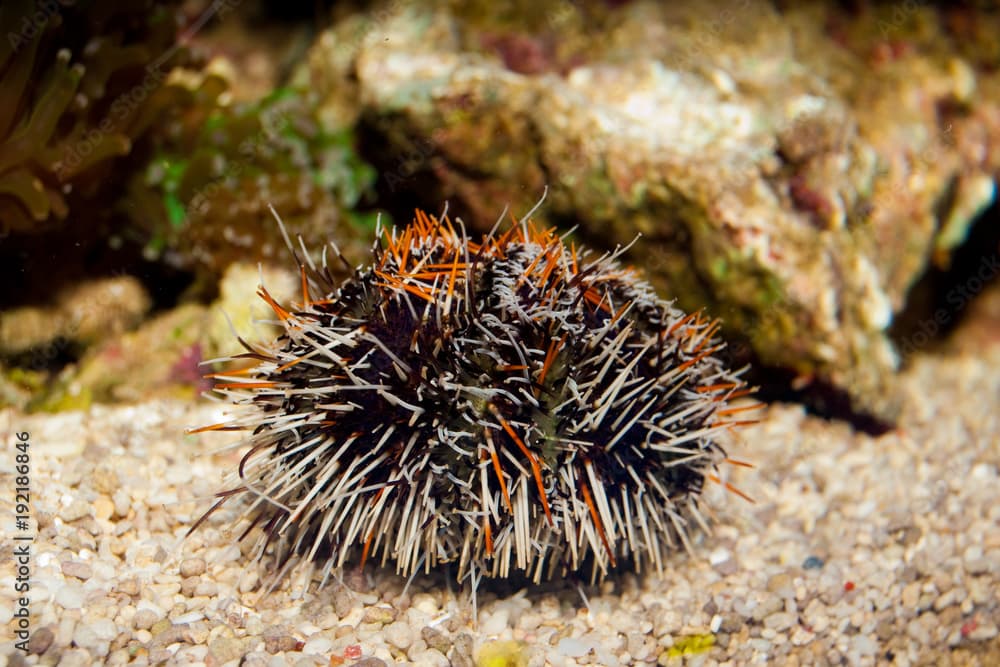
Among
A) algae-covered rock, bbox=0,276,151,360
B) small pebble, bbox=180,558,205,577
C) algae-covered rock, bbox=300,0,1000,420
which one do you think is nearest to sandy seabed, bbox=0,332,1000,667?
small pebble, bbox=180,558,205,577

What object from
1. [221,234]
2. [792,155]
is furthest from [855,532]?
[221,234]

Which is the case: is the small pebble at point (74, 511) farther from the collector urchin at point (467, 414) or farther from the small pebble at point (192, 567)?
the collector urchin at point (467, 414)

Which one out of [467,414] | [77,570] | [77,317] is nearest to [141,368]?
[77,317]

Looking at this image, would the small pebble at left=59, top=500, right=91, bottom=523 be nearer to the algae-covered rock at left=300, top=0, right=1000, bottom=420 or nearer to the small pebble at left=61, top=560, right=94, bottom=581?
the small pebble at left=61, top=560, right=94, bottom=581

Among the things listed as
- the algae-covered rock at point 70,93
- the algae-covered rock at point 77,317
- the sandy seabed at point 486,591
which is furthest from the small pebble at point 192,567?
the algae-covered rock at point 70,93

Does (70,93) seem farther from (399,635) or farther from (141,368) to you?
(399,635)

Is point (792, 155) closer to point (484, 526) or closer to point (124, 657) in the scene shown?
point (484, 526)
